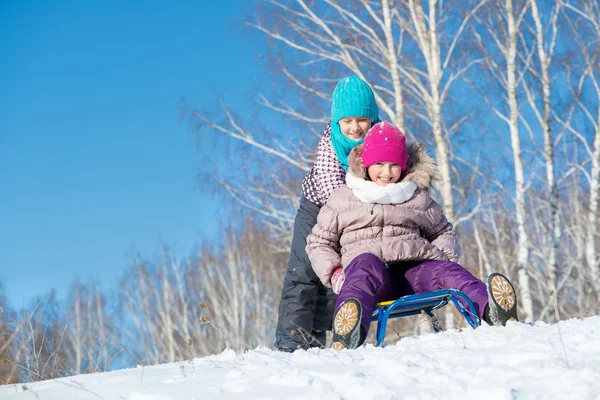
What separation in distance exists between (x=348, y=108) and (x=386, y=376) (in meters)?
2.42

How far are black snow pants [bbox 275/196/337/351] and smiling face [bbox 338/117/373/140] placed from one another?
499 millimetres

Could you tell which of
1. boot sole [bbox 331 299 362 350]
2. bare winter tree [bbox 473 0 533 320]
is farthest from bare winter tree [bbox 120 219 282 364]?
boot sole [bbox 331 299 362 350]

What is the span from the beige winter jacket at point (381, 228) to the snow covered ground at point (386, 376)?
97 centimetres

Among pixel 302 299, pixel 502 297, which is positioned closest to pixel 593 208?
pixel 302 299


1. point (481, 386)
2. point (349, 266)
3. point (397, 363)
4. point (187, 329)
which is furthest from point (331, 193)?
point (187, 329)

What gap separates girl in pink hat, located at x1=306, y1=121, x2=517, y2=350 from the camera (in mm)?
3506

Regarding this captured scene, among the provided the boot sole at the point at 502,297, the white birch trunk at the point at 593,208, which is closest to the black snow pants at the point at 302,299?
the boot sole at the point at 502,297

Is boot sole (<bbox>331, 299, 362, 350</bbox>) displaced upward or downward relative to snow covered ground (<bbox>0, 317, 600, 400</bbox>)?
upward

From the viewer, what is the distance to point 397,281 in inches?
148

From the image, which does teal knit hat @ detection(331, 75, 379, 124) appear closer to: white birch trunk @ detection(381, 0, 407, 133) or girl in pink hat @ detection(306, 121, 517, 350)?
girl in pink hat @ detection(306, 121, 517, 350)

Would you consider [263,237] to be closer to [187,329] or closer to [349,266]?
[187,329]

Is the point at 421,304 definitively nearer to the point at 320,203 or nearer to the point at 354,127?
the point at 320,203

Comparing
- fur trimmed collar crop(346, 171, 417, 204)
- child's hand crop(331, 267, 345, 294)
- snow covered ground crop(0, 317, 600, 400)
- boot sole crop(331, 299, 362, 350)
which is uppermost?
fur trimmed collar crop(346, 171, 417, 204)

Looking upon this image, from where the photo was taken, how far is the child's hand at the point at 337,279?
146 inches
